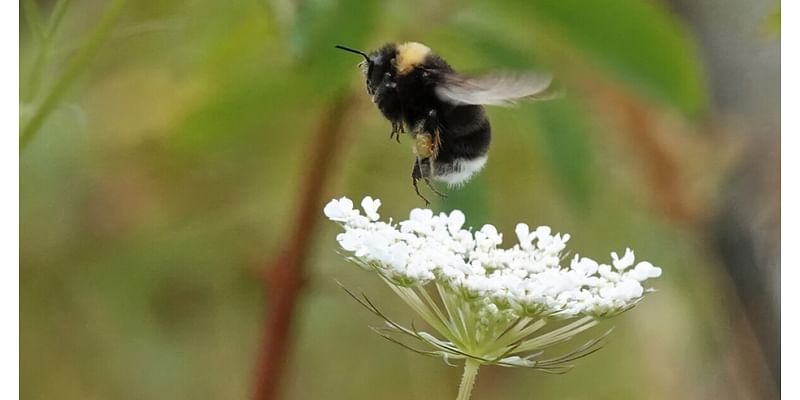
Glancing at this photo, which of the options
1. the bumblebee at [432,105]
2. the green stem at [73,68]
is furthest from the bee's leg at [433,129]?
the green stem at [73,68]

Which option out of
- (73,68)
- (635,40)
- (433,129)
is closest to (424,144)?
(433,129)

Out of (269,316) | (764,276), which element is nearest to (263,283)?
(269,316)

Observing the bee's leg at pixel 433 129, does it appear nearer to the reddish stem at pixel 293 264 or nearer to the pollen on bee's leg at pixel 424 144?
the pollen on bee's leg at pixel 424 144

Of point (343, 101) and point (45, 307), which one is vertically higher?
point (343, 101)

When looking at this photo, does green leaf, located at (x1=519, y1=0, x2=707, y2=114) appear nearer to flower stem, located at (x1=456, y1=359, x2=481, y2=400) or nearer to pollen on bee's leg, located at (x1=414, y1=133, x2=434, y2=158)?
pollen on bee's leg, located at (x1=414, y1=133, x2=434, y2=158)

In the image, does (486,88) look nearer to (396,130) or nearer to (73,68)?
(396,130)
